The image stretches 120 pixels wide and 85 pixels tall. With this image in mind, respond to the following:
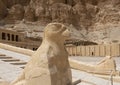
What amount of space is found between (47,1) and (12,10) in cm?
687

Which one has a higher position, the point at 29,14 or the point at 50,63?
the point at 29,14

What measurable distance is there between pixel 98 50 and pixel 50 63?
2153 cm

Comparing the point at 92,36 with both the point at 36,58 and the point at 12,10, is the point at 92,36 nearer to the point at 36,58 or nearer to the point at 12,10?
the point at 12,10

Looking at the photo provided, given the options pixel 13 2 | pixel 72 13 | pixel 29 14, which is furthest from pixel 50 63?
pixel 13 2

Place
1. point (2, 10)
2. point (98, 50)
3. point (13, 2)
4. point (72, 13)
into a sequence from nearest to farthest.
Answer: point (98, 50), point (2, 10), point (72, 13), point (13, 2)

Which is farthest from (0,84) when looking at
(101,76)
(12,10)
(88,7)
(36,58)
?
(88,7)

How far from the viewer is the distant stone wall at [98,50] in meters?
24.5

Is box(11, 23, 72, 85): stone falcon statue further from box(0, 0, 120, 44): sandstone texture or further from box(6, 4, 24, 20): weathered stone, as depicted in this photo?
box(6, 4, 24, 20): weathered stone

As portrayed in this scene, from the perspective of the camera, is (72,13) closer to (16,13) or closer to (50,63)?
(16,13)

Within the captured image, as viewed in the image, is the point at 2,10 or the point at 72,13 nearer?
the point at 2,10

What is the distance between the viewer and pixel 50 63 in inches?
201

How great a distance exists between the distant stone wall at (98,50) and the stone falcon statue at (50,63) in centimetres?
1921

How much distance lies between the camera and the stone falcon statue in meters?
5.04

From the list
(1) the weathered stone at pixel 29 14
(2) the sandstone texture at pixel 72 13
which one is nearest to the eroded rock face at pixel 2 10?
(2) the sandstone texture at pixel 72 13
